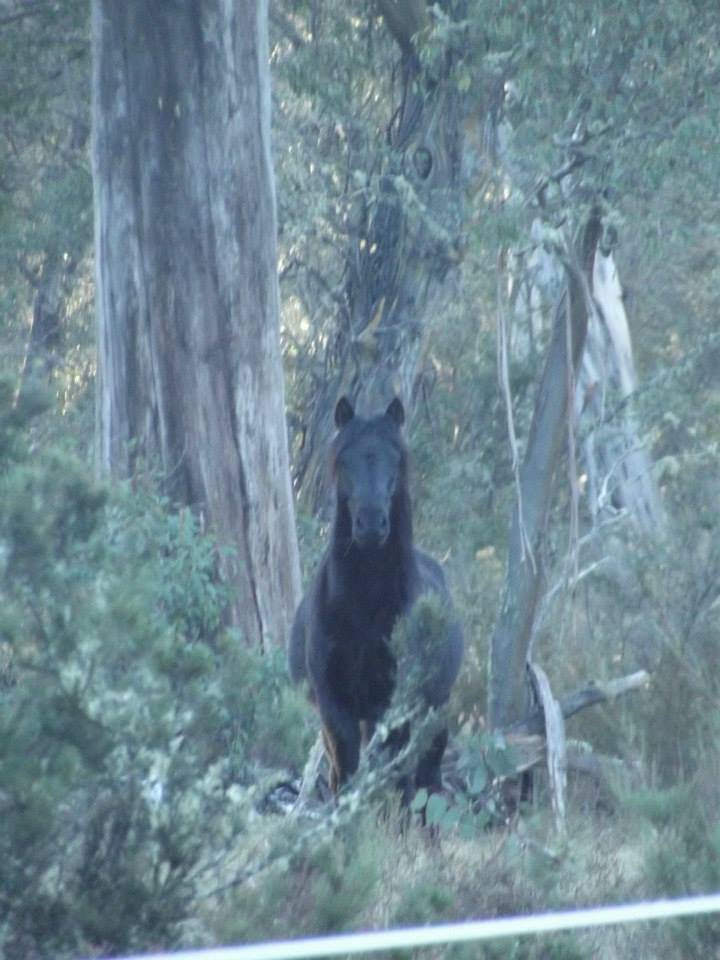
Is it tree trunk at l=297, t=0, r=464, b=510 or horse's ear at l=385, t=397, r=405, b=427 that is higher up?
tree trunk at l=297, t=0, r=464, b=510

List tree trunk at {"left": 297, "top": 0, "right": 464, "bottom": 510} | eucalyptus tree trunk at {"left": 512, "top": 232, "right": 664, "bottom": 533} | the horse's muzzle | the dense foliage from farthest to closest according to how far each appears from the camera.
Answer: eucalyptus tree trunk at {"left": 512, "top": 232, "right": 664, "bottom": 533}
tree trunk at {"left": 297, "top": 0, "right": 464, "bottom": 510}
the horse's muzzle
the dense foliage

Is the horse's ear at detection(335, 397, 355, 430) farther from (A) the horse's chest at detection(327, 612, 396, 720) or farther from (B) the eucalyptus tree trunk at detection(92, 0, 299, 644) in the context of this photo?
(B) the eucalyptus tree trunk at detection(92, 0, 299, 644)

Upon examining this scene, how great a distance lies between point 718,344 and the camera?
15969mm

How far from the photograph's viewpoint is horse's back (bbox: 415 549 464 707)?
334 inches

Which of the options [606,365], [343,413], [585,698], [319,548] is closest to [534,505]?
[585,698]

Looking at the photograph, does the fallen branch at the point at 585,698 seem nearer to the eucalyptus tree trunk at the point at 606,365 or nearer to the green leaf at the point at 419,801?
the green leaf at the point at 419,801

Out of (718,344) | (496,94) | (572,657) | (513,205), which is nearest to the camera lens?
(513,205)

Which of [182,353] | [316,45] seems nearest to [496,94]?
[316,45]

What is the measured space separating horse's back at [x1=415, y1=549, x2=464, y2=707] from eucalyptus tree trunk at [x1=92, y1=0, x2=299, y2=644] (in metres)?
1.76

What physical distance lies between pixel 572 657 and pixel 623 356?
7.11 metres

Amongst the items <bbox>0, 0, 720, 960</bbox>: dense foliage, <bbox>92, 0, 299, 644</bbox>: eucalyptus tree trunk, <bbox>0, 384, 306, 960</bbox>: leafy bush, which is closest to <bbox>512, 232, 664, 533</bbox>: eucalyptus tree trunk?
<bbox>0, 0, 720, 960</bbox>: dense foliage

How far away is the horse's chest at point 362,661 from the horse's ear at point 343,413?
45.8 inches

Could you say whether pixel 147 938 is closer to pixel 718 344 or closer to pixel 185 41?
pixel 185 41

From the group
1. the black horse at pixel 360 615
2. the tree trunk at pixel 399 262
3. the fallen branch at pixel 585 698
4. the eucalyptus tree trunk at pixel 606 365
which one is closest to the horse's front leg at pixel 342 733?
the black horse at pixel 360 615
